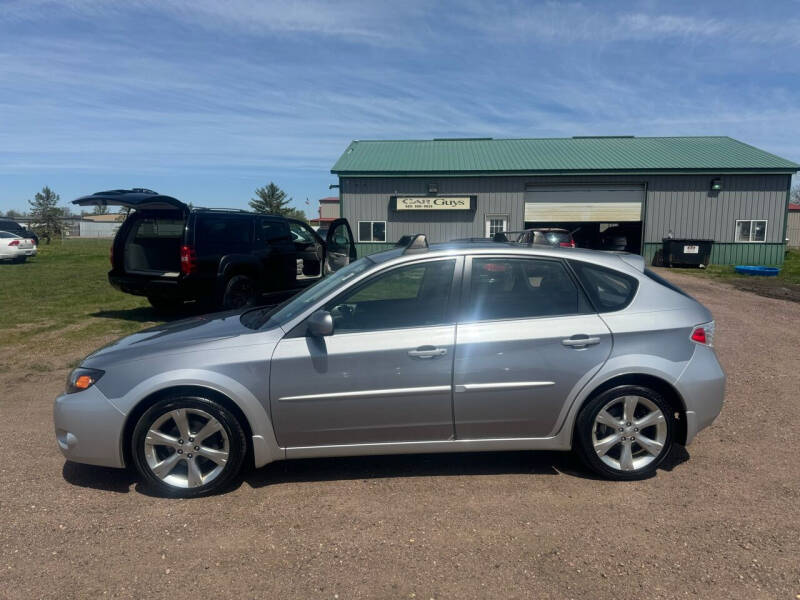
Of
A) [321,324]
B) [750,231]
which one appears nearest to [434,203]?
[750,231]

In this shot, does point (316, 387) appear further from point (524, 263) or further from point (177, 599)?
point (524, 263)

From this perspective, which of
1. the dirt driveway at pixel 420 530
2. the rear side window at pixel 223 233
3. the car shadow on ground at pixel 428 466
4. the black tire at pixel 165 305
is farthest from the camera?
the black tire at pixel 165 305

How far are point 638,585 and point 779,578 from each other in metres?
0.70

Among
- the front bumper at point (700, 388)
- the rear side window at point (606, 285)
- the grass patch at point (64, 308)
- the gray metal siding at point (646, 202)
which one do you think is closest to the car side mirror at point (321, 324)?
the rear side window at point (606, 285)

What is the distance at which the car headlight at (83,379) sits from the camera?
12.3 ft

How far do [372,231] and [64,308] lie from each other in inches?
588

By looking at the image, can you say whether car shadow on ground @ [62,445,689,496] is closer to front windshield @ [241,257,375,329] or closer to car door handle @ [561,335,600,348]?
car door handle @ [561,335,600,348]

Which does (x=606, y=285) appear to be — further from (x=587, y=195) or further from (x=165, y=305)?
(x=587, y=195)

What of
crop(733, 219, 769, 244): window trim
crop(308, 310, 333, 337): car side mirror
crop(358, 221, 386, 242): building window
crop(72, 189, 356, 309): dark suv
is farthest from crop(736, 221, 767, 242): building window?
crop(308, 310, 333, 337): car side mirror

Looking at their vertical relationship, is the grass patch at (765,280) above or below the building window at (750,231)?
below

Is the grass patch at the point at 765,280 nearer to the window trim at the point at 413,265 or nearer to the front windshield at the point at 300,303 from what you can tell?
the window trim at the point at 413,265

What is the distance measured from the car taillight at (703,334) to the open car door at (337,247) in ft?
24.3

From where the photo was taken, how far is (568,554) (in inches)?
122

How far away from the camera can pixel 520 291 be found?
13.0 feet
